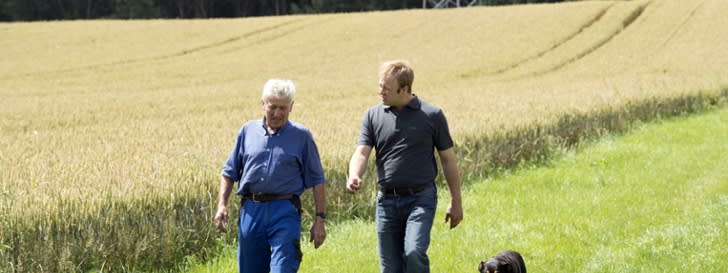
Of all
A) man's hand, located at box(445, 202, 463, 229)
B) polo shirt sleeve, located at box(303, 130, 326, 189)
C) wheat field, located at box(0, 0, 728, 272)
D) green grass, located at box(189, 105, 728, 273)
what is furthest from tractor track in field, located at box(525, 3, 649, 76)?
polo shirt sleeve, located at box(303, 130, 326, 189)

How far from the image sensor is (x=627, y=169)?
1301cm

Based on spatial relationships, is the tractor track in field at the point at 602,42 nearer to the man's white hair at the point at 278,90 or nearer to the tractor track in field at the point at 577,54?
the tractor track in field at the point at 577,54

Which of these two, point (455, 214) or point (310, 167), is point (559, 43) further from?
point (310, 167)

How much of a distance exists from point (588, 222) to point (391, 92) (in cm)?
437

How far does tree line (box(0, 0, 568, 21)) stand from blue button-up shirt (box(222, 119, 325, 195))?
7375 centimetres

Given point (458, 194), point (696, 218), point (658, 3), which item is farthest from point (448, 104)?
point (658, 3)

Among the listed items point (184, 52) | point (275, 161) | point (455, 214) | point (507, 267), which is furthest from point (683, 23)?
point (275, 161)

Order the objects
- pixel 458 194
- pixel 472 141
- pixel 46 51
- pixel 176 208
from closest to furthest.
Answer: pixel 458 194 → pixel 176 208 → pixel 472 141 → pixel 46 51

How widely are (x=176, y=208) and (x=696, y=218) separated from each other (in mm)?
→ 5399

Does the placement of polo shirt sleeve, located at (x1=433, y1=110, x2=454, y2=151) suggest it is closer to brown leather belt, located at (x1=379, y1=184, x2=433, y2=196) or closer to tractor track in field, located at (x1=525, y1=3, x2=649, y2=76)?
brown leather belt, located at (x1=379, y1=184, x2=433, y2=196)

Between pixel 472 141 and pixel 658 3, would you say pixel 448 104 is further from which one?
pixel 658 3

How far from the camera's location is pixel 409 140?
19.8 ft

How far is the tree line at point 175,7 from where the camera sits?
279 ft

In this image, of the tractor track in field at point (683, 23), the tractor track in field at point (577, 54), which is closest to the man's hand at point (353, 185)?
the tractor track in field at point (577, 54)
